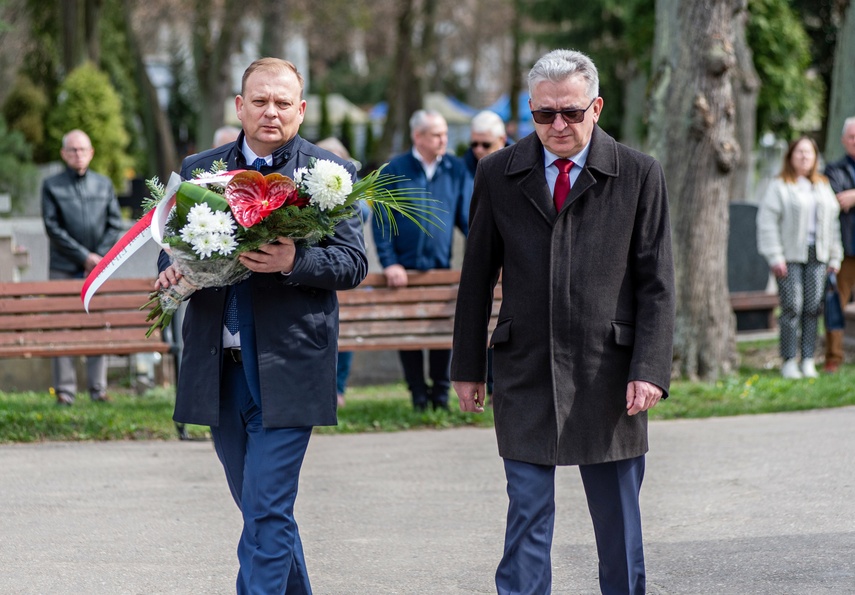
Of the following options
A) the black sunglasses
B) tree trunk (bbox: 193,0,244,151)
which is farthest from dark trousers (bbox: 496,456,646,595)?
tree trunk (bbox: 193,0,244,151)

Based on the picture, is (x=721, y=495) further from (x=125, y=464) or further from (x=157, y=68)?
(x=157, y=68)

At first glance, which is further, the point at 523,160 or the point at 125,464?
the point at 125,464

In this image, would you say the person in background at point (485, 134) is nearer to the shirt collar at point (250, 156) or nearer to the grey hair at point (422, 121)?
the grey hair at point (422, 121)

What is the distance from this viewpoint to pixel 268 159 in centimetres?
441

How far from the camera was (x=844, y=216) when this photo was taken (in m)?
11.0

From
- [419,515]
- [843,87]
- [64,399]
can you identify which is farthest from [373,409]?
[843,87]

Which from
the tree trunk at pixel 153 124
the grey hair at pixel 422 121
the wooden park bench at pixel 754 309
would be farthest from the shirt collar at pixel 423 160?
the tree trunk at pixel 153 124

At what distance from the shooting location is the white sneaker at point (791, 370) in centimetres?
1057

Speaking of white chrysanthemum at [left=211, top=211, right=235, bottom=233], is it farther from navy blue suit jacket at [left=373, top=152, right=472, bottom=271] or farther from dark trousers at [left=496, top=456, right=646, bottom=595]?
navy blue suit jacket at [left=373, top=152, right=472, bottom=271]

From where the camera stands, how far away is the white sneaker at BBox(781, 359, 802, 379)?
1057 cm

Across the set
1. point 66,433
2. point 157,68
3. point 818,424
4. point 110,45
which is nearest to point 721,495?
point 818,424

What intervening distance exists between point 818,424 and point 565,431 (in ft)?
15.9

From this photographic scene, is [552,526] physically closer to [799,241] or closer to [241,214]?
[241,214]

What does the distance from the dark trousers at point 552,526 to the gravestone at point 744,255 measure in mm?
10436
